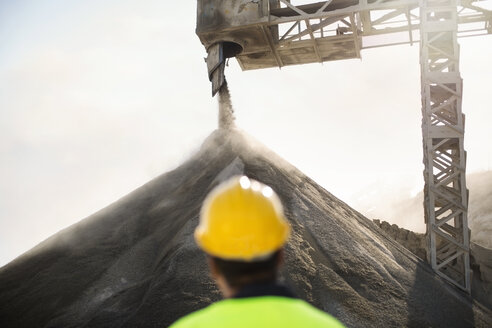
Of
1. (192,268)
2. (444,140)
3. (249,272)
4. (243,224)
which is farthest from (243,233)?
(444,140)

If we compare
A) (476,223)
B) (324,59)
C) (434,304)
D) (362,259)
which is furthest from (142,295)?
(476,223)

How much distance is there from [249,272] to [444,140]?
12.5 m

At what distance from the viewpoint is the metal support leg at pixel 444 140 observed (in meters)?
12.8

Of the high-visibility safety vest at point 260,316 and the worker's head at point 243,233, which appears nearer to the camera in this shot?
the high-visibility safety vest at point 260,316

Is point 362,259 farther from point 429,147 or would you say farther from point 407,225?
point 407,225

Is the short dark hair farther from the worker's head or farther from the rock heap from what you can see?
the rock heap

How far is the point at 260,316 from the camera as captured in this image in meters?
1.41

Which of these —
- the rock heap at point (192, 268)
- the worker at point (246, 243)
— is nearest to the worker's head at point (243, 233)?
the worker at point (246, 243)

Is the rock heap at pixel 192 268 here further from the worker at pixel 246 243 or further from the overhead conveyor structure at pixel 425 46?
the worker at pixel 246 243

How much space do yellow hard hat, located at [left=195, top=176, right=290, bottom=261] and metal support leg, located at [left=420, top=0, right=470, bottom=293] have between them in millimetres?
12187

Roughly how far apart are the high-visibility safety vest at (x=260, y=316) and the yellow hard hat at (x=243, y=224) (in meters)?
0.24

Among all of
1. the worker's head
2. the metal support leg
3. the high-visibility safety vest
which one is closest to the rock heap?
the metal support leg

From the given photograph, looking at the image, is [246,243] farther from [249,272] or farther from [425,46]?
[425,46]

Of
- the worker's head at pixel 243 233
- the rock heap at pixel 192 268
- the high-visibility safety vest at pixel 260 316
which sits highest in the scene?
the worker's head at pixel 243 233
